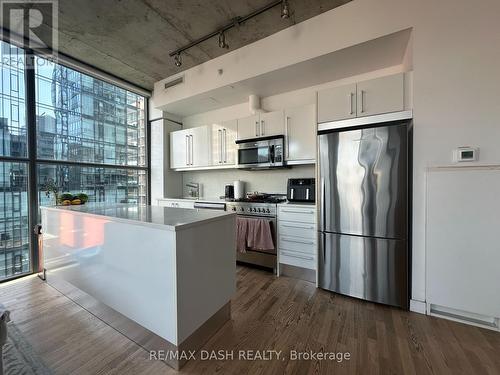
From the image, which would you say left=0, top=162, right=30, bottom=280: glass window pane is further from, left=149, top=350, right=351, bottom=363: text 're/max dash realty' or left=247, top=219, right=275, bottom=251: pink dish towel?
left=247, top=219, right=275, bottom=251: pink dish towel

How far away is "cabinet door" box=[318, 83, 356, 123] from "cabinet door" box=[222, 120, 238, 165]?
1446 millimetres

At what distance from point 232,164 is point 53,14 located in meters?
2.60

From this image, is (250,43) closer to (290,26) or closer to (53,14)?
(290,26)

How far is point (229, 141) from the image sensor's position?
3445 millimetres

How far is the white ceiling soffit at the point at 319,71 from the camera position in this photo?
217 centimetres

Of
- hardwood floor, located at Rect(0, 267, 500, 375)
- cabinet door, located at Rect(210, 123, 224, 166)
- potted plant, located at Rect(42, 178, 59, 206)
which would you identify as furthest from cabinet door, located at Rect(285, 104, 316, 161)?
potted plant, located at Rect(42, 178, 59, 206)

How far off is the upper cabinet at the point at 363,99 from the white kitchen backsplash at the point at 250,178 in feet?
3.03

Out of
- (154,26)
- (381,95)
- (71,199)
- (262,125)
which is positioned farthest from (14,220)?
(381,95)

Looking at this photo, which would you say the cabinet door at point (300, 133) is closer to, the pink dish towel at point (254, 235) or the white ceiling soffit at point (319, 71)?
the white ceiling soffit at point (319, 71)

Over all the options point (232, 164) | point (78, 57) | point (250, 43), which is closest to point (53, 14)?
point (78, 57)

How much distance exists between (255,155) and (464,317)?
2.68 meters

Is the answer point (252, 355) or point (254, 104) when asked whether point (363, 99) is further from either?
point (252, 355)

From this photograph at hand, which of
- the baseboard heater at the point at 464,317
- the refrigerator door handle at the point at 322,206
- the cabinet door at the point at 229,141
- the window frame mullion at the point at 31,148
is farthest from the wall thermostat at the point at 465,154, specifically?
the window frame mullion at the point at 31,148

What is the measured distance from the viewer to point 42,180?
2.82 m
